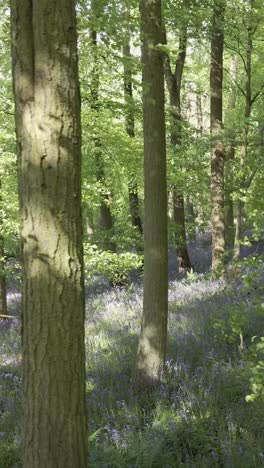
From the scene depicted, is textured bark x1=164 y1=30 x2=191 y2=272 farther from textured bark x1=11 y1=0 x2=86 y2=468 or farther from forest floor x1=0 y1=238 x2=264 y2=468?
textured bark x1=11 y1=0 x2=86 y2=468

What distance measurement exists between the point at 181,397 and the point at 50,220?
396 centimetres

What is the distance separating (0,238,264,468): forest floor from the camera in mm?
4660

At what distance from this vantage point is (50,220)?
299cm

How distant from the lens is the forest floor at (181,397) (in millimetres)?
4660

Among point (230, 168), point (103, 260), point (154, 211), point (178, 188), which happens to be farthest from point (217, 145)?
point (154, 211)

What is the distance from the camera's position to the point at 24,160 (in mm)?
3037

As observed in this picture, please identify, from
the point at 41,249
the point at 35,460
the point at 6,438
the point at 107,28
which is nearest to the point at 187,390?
the point at 6,438

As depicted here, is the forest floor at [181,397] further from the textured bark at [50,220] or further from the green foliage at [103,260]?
the green foliage at [103,260]

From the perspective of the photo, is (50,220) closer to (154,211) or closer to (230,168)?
(154,211)

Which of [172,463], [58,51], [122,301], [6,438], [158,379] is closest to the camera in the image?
[58,51]

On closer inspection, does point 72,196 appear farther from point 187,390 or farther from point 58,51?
point 187,390

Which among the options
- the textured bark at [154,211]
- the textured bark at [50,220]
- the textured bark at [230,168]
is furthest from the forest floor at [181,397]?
the textured bark at [230,168]

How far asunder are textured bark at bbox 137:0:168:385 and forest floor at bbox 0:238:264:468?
Answer: 1.24ft

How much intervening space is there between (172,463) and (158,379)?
80.4 inches
